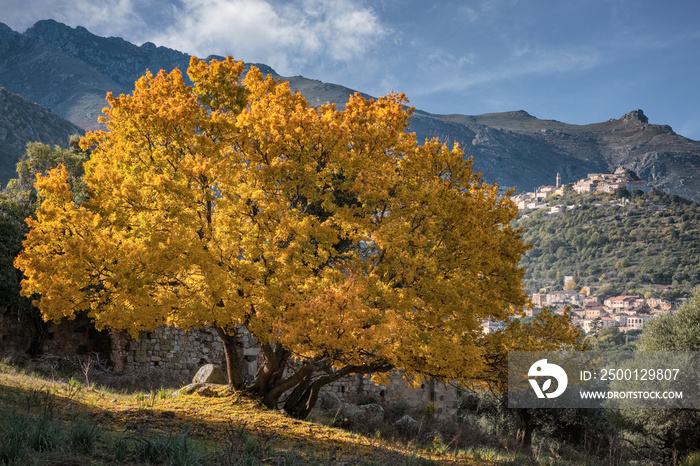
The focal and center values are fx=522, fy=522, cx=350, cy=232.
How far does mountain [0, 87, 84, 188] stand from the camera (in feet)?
256

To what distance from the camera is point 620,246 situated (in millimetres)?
126000

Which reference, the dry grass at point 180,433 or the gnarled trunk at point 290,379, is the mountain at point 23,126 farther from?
the dry grass at point 180,433

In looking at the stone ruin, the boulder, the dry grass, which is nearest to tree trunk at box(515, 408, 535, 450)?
the stone ruin

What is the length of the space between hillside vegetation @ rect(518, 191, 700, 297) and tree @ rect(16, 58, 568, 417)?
107606 mm

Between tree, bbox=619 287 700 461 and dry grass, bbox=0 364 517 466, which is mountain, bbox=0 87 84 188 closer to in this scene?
dry grass, bbox=0 364 517 466

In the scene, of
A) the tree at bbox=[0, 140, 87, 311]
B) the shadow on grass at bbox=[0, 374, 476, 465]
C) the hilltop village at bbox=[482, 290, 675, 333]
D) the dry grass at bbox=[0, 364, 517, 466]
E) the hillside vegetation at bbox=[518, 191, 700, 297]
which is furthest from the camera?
the hillside vegetation at bbox=[518, 191, 700, 297]

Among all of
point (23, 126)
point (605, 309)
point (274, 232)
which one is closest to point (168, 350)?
point (274, 232)

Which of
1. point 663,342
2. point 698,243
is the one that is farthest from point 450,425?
point 698,243

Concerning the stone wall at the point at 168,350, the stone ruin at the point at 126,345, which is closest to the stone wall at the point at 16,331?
the stone ruin at the point at 126,345

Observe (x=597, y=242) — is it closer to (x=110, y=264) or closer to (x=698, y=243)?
(x=698, y=243)

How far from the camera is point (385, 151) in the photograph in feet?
43.7

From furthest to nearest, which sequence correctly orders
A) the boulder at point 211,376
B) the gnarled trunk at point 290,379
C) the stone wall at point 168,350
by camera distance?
1. the stone wall at point 168,350
2. the boulder at point 211,376
3. the gnarled trunk at point 290,379

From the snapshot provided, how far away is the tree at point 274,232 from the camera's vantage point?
10.8 m

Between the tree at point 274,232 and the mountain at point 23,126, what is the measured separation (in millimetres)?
70124
